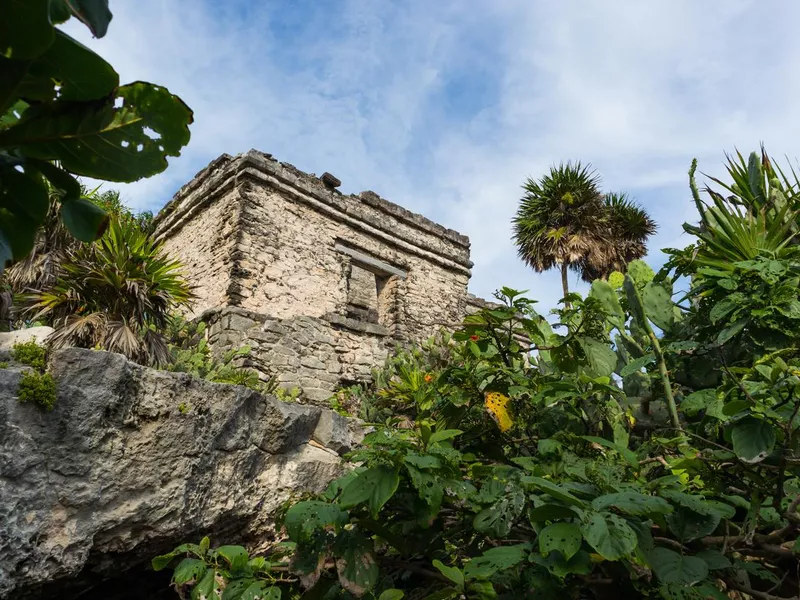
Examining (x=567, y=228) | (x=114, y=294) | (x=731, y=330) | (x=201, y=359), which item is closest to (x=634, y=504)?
(x=731, y=330)

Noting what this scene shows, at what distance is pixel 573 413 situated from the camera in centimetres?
228

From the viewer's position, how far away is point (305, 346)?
736 cm

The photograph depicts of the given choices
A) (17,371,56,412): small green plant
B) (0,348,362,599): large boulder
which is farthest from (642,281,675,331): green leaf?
(17,371,56,412): small green plant

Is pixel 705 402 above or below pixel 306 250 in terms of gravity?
below

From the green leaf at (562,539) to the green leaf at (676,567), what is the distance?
28cm

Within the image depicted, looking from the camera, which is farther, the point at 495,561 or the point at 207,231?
the point at 207,231

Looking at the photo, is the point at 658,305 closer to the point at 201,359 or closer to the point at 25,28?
the point at 25,28

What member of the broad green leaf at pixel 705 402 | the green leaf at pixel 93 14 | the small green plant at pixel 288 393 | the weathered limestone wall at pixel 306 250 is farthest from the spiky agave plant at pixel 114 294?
the green leaf at pixel 93 14

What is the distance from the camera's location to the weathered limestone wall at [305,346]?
6.80 m

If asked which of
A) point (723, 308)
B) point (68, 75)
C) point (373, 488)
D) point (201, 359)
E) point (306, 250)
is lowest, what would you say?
point (373, 488)

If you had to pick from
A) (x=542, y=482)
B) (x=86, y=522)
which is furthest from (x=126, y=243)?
(x=542, y=482)

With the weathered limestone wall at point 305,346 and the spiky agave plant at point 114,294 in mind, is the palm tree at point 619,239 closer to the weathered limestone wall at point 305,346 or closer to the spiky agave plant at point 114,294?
the weathered limestone wall at point 305,346

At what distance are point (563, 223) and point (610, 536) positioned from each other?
45.6 feet

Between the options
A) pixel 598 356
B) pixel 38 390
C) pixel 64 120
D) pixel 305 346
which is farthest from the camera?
pixel 305 346
